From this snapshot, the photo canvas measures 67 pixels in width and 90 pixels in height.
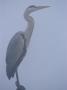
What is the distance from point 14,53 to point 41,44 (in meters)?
0.29

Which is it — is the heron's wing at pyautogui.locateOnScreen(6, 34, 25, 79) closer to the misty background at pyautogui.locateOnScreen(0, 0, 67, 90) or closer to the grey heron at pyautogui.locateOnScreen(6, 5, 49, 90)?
the grey heron at pyautogui.locateOnScreen(6, 5, 49, 90)

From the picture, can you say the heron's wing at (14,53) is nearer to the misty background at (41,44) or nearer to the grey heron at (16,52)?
the grey heron at (16,52)

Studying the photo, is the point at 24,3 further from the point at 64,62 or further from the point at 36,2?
the point at 64,62

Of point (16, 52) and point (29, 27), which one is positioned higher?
point (29, 27)

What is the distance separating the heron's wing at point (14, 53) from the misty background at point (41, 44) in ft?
0.43

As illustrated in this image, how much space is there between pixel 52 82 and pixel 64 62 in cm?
20

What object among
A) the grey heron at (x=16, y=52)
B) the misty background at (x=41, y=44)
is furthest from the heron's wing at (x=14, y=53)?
the misty background at (x=41, y=44)

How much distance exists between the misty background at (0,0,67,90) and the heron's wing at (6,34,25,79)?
132 mm

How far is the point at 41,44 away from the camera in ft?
8.17

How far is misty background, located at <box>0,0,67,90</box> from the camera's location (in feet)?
8.11

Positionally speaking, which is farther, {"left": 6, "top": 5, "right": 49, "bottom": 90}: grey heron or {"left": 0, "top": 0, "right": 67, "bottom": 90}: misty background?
{"left": 0, "top": 0, "right": 67, "bottom": 90}: misty background

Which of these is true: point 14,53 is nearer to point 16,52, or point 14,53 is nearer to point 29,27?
point 16,52

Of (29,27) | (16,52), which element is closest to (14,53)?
(16,52)

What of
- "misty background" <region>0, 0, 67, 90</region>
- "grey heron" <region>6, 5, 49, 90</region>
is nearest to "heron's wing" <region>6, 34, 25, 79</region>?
"grey heron" <region>6, 5, 49, 90</region>
